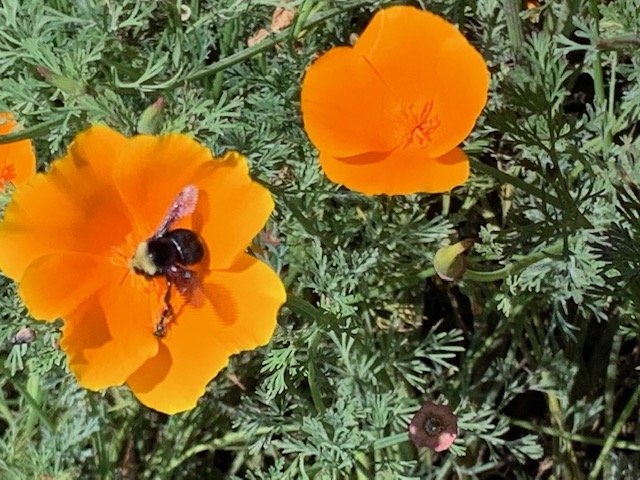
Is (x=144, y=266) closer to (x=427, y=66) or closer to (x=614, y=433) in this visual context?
(x=427, y=66)

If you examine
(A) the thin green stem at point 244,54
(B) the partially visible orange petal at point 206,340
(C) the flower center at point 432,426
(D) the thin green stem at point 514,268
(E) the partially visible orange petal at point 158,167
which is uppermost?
(A) the thin green stem at point 244,54

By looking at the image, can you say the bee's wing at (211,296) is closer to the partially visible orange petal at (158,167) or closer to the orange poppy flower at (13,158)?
the partially visible orange petal at (158,167)

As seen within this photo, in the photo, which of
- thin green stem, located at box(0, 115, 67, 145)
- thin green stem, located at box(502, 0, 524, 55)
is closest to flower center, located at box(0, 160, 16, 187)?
thin green stem, located at box(0, 115, 67, 145)

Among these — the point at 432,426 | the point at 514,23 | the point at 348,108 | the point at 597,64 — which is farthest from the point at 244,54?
the point at 432,426

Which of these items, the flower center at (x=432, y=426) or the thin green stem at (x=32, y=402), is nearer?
the flower center at (x=432, y=426)

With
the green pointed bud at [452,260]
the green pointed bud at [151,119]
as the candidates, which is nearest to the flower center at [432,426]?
the green pointed bud at [452,260]

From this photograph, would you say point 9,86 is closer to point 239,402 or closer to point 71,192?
point 71,192

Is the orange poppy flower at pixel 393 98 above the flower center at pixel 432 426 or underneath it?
above
